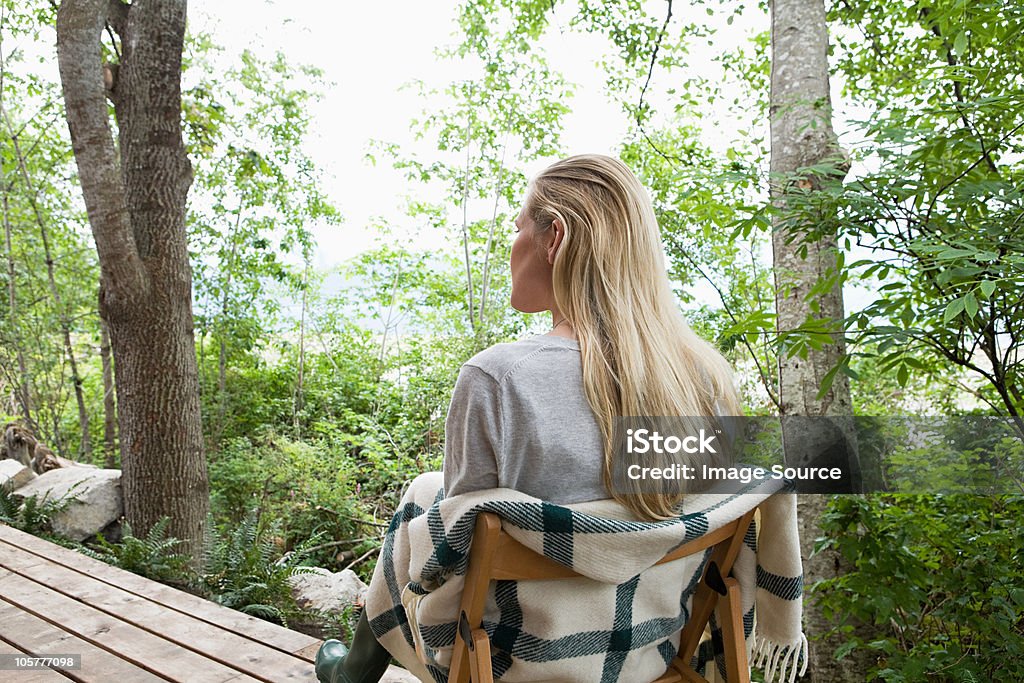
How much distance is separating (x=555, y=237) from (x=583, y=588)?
513 mm

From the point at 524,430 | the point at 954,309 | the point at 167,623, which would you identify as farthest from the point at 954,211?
the point at 167,623

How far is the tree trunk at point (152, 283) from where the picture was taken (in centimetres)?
326

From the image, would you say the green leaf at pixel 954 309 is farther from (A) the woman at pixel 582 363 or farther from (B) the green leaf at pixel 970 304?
(A) the woman at pixel 582 363

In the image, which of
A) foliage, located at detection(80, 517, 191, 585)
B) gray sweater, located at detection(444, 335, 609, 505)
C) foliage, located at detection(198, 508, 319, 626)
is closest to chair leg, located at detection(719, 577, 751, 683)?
gray sweater, located at detection(444, 335, 609, 505)

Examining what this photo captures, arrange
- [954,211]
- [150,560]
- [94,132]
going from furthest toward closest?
[94,132] < [150,560] < [954,211]

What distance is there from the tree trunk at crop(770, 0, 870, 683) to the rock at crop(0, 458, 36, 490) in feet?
12.1

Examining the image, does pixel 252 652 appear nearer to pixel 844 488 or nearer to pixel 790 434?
pixel 844 488

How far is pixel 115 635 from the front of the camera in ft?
7.05

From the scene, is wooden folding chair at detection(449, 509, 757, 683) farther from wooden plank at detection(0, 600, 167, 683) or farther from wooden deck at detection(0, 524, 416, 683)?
wooden plank at detection(0, 600, 167, 683)

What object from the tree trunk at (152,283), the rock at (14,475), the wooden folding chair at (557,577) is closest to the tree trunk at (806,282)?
the wooden folding chair at (557,577)

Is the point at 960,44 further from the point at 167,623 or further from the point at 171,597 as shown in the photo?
the point at 171,597

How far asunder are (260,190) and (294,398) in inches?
71.4

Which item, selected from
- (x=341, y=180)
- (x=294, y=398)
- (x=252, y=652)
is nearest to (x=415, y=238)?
(x=341, y=180)

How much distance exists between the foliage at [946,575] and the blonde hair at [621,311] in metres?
1.03
